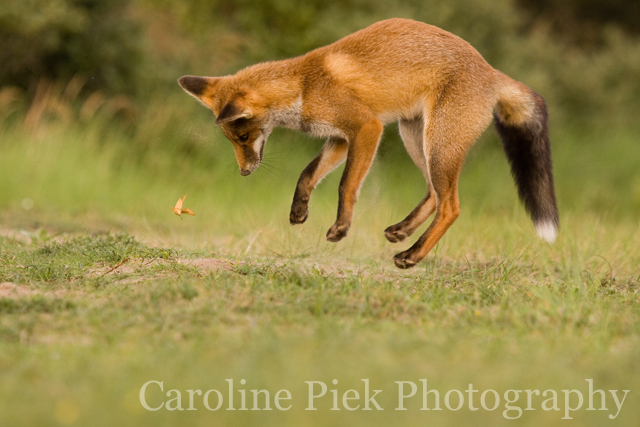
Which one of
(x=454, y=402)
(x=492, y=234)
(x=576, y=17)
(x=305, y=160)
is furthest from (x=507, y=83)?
(x=576, y=17)

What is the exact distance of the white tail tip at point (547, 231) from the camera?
5.11 m

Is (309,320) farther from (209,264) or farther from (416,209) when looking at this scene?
(416,209)

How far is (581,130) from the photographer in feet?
42.0

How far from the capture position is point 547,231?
5.14 meters

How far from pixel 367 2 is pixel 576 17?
764cm

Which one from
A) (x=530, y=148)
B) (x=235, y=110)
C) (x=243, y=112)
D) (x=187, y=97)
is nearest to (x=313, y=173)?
(x=243, y=112)

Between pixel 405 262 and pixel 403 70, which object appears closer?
pixel 405 262

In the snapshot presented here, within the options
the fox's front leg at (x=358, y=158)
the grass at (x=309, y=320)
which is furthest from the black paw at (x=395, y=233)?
the fox's front leg at (x=358, y=158)

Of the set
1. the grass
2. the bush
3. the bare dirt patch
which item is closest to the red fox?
the grass

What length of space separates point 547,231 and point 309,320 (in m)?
2.44

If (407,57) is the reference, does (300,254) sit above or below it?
below

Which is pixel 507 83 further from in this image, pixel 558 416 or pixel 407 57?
pixel 558 416

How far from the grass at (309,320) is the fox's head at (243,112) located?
32.5 inches

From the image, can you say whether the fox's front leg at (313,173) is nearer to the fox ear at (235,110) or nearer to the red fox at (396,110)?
the red fox at (396,110)
